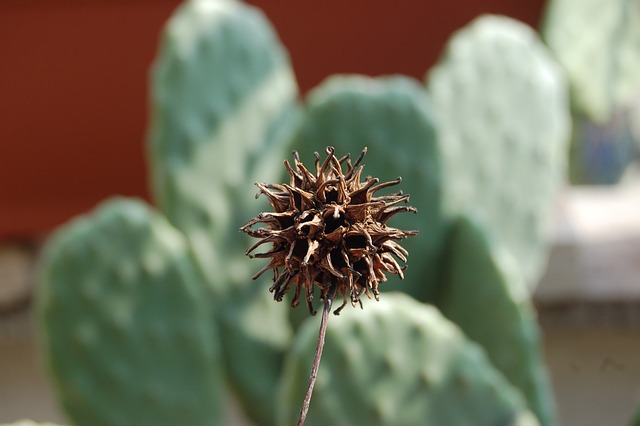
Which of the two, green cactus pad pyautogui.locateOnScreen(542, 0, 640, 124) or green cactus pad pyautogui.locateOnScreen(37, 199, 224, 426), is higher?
green cactus pad pyautogui.locateOnScreen(542, 0, 640, 124)

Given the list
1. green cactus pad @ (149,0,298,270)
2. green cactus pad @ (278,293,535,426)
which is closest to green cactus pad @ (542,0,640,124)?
green cactus pad @ (149,0,298,270)

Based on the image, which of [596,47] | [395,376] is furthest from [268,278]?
[596,47]

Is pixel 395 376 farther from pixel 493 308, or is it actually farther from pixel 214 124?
pixel 214 124

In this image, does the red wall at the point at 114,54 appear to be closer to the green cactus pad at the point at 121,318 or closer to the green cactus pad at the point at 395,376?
the green cactus pad at the point at 121,318

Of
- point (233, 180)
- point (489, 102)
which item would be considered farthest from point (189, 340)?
point (489, 102)

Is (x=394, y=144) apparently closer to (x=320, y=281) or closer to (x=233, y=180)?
(x=233, y=180)

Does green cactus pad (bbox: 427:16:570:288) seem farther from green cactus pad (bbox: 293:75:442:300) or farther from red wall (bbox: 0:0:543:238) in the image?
red wall (bbox: 0:0:543:238)

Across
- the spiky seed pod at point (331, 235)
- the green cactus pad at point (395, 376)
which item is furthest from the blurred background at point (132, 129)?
the spiky seed pod at point (331, 235)
